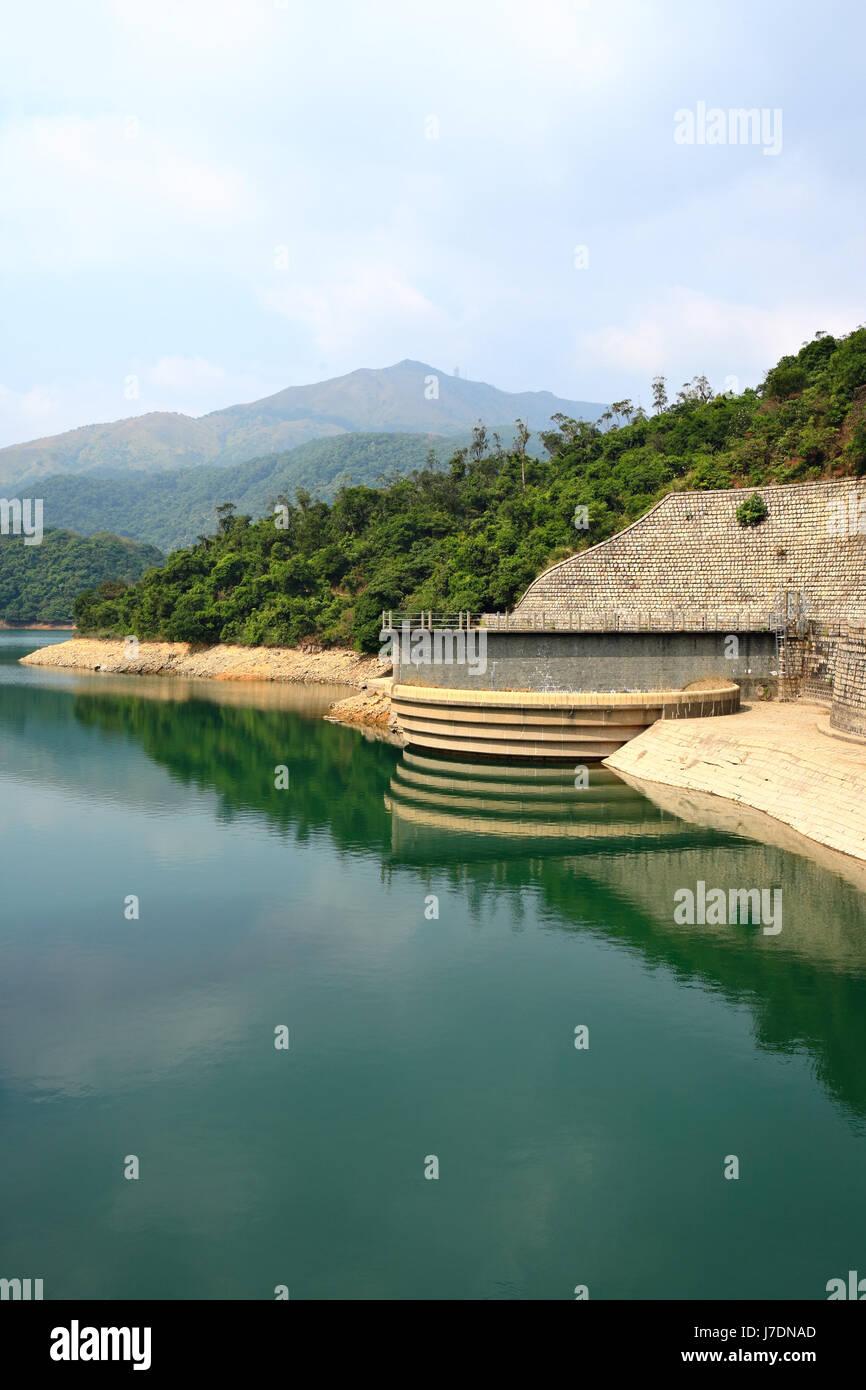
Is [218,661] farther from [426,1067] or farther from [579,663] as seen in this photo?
[426,1067]

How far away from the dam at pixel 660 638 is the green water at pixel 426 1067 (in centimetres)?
843

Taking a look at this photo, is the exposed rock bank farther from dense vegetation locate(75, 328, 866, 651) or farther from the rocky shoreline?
the rocky shoreline

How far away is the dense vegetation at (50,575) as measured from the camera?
529 ft

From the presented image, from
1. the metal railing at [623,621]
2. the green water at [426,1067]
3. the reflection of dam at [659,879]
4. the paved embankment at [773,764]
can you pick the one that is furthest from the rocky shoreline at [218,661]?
the green water at [426,1067]

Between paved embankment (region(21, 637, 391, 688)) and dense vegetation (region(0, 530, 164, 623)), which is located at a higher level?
dense vegetation (region(0, 530, 164, 623))

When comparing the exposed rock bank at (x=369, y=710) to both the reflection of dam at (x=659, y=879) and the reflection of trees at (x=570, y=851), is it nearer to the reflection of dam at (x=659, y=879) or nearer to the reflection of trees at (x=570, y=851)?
the reflection of trees at (x=570, y=851)

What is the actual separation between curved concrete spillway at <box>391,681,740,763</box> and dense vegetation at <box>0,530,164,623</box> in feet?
435

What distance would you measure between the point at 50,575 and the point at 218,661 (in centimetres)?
8981

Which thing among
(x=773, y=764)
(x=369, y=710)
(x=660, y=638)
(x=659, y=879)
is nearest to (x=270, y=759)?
(x=369, y=710)

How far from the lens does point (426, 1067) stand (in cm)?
1348

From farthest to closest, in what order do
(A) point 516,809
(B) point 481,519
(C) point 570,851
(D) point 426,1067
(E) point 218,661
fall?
1. (E) point 218,661
2. (B) point 481,519
3. (A) point 516,809
4. (C) point 570,851
5. (D) point 426,1067

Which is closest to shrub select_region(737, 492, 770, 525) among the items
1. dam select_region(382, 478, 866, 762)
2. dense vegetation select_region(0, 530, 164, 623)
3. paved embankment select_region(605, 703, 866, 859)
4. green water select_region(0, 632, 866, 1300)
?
dam select_region(382, 478, 866, 762)

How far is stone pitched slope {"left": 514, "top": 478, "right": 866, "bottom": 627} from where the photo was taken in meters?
43.2
